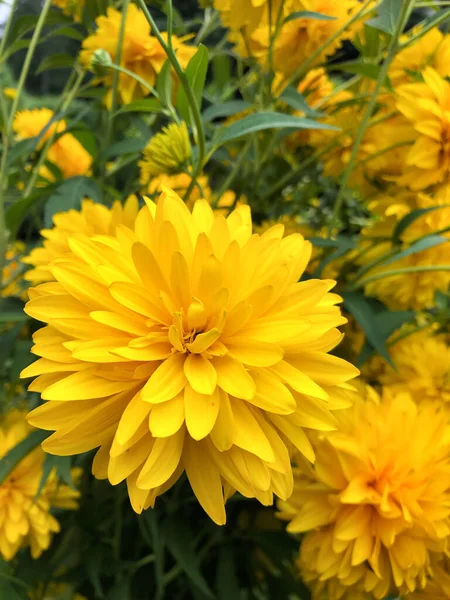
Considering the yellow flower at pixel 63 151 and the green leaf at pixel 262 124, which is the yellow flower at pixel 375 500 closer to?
the green leaf at pixel 262 124

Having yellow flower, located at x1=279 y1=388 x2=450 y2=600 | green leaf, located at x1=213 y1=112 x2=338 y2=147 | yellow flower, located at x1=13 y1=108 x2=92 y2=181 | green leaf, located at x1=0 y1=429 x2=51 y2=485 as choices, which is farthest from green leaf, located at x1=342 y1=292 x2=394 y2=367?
yellow flower, located at x1=13 y1=108 x2=92 y2=181

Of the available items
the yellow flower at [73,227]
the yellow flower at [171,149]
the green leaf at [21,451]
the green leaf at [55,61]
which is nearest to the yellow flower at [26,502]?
the green leaf at [21,451]

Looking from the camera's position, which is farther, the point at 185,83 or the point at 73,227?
the point at 73,227

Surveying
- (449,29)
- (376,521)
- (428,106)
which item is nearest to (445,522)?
(376,521)

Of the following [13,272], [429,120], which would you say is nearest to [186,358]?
[429,120]

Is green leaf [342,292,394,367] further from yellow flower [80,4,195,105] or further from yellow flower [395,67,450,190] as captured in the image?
yellow flower [80,4,195,105]

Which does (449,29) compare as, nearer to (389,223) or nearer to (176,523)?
(389,223)

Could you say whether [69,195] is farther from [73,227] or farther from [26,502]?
[26,502]
